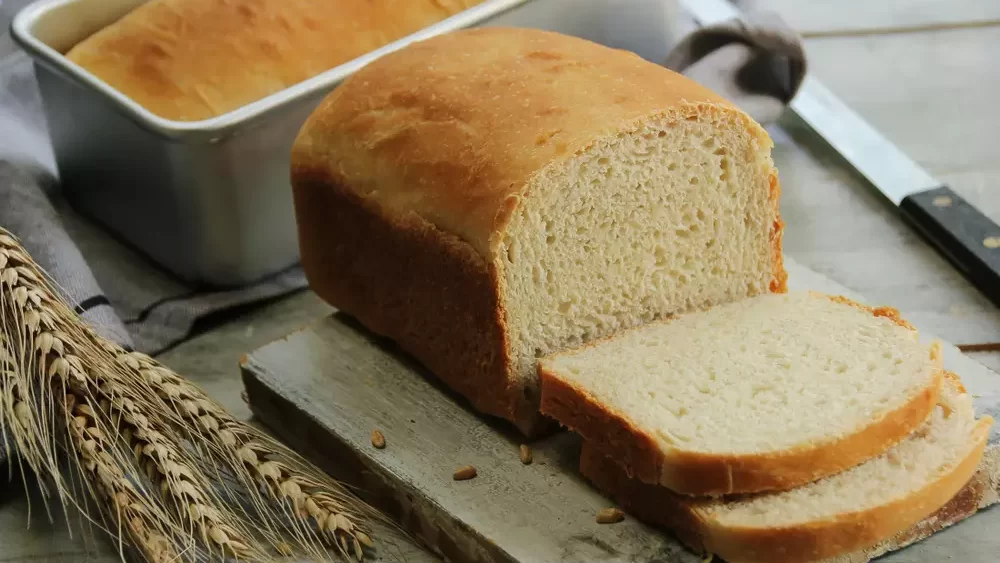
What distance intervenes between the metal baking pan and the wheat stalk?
56cm

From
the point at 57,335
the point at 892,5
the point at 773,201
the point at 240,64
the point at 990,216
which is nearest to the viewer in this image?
the point at 57,335

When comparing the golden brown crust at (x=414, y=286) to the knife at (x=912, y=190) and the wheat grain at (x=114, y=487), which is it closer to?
the wheat grain at (x=114, y=487)

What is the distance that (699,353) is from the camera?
218cm

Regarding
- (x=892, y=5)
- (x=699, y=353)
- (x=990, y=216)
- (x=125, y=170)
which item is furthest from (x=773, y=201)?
(x=892, y=5)

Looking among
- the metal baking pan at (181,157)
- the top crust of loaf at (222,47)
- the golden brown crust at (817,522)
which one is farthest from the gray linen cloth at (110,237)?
the golden brown crust at (817,522)

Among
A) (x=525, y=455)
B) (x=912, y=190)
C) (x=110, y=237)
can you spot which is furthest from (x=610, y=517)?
(x=110, y=237)

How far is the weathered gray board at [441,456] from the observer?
77.2 inches

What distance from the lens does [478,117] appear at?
2.18 meters

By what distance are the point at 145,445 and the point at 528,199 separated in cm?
78

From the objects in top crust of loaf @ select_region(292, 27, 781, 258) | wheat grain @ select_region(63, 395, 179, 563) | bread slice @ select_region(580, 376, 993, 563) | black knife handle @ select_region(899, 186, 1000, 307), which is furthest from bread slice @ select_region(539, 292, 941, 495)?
wheat grain @ select_region(63, 395, 179, 563)

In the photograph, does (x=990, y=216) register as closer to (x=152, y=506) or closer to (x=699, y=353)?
(x=699, y=353)

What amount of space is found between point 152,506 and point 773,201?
4.24 ft

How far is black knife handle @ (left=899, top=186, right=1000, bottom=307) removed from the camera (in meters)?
2.70

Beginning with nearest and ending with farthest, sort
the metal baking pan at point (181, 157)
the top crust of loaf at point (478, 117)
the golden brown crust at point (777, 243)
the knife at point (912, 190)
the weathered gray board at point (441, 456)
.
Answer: the weathered gray board at point (441, 456)
the top crust of loaf at point (478, 117)
the golden brown crust at point (777, 243)
the metal baking pan at point (181, 157)
the knife at point (912, 190)
